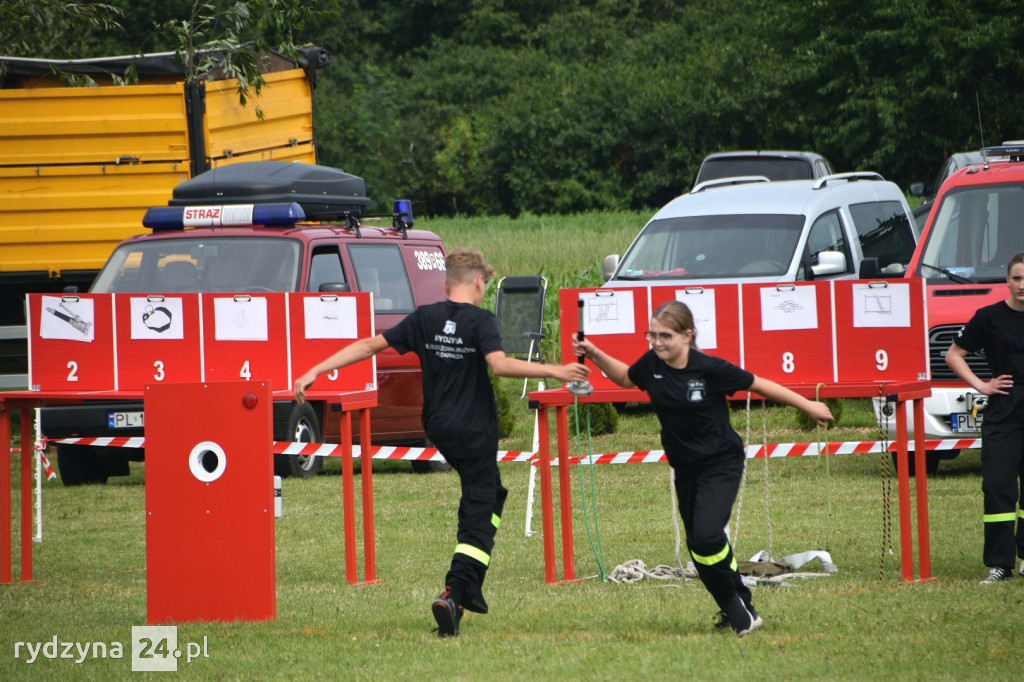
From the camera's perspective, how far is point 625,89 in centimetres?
5447

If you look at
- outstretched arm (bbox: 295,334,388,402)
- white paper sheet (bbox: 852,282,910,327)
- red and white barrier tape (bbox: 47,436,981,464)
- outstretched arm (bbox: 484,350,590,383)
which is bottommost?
red and white barrier tape (bbox: 47,436,981,464)

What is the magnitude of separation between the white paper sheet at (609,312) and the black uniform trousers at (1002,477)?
2.18m

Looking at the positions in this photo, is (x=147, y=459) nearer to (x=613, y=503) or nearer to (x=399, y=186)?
(x=613, y=503)

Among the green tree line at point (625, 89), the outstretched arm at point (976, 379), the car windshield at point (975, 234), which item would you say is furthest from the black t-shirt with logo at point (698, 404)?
the green tree line at point (625, 89)

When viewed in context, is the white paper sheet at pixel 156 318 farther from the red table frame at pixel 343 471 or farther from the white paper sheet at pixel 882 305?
the white paper sheet at pixel 882 305

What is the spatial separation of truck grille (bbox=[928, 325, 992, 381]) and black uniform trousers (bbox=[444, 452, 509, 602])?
5.48 metres

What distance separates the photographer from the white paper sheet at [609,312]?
340 inches

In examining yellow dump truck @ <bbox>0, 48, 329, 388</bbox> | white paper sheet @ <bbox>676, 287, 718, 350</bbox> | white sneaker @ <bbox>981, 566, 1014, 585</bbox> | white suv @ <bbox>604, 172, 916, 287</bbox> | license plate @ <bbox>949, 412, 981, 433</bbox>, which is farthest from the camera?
yellow dump truck @ <bbox>0, 48, 329, 388</bbox>

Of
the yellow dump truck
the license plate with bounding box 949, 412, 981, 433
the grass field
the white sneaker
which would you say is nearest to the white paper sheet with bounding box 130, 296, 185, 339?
the grass field

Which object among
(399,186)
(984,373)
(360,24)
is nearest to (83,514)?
(984,373)

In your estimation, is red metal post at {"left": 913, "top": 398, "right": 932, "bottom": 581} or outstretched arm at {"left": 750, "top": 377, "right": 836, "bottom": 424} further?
red metal post at {"left": 913, "top": 398, "right": 932, "bottom": 581}

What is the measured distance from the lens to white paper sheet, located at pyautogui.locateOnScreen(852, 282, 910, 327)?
8.25m

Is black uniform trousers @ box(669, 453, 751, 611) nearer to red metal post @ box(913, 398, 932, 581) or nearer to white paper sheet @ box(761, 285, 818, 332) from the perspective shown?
red metal post @ box(913, 398, 932, 581)

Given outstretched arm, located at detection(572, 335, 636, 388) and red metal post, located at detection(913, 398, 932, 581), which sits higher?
outstretched arm, located at detection(572, 335, 636, 388)
